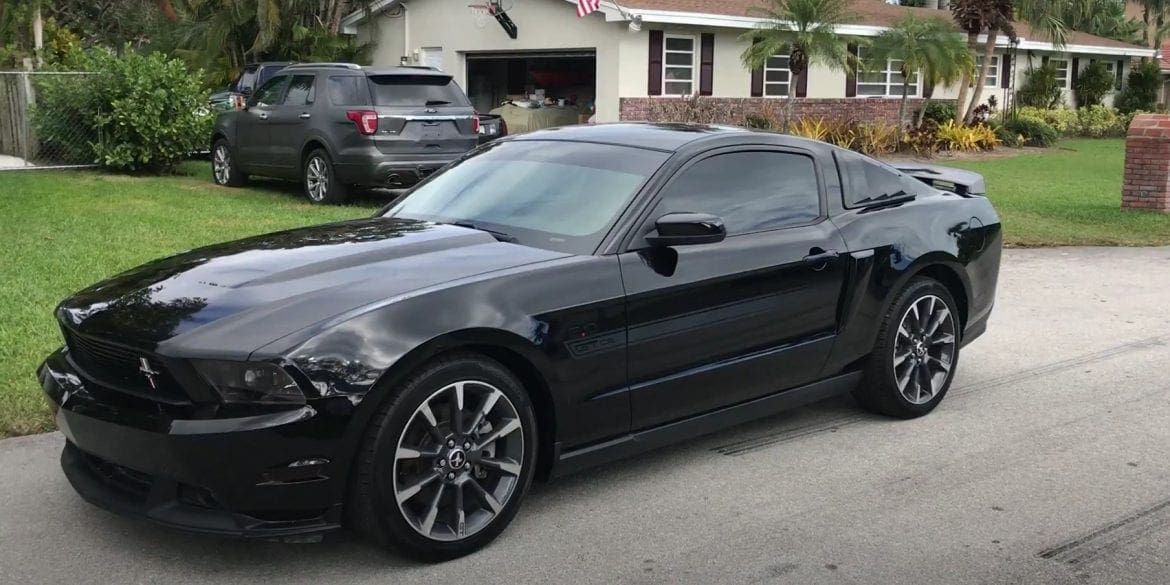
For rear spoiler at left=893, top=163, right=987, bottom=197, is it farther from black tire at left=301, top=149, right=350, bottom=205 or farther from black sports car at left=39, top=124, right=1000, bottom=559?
black tire at left=301, top=149, right=350, bottom=205

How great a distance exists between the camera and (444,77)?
14539mm

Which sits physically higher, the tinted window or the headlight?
the tinted window

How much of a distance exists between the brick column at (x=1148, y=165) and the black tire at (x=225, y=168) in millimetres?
11946

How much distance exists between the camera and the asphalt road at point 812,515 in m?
4.11

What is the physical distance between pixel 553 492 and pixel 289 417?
4.90 ft

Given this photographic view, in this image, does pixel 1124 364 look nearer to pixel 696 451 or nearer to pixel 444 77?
pixel 696 451

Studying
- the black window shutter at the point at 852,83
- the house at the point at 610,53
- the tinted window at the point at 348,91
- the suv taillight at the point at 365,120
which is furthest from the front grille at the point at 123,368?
the black window shutter at the point at 852,83

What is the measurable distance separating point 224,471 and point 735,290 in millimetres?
2339

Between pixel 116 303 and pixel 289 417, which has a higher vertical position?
pixel 116 303

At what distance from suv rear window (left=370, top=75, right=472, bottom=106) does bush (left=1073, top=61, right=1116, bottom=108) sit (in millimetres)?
31576

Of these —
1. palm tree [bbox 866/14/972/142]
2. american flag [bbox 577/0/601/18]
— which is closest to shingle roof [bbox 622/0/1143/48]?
palm tree [bbox 866/14/972/142]

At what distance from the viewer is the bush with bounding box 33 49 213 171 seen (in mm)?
15844

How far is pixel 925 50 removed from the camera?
25656 millimetres

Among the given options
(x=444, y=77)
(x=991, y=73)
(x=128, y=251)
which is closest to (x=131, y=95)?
(x=444, y=77)
